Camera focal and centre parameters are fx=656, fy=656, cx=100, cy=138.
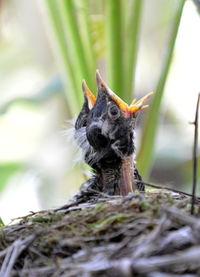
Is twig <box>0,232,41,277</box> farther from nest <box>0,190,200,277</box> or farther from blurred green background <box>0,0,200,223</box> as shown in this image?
blurred green background <box>0,0,200,223</box>

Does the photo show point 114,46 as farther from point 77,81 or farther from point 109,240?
point 109,240

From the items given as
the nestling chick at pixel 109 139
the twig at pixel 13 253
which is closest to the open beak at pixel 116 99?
the nestling chick at pixel 109 139

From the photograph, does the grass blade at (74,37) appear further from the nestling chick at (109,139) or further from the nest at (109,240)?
the nest at (109,240)

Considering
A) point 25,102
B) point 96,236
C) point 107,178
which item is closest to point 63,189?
point 25,102

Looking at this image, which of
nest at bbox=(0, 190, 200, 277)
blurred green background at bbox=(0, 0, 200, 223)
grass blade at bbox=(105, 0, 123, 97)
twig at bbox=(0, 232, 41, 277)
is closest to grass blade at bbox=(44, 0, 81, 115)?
blurred green background at bbox=(0, 0, 200, 223)

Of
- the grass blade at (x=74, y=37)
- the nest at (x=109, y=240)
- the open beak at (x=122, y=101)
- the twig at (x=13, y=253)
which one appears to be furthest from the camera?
the grass blade at (x=74, y=37)

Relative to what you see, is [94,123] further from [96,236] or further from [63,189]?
[63,189]

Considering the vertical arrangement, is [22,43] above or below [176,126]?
above
